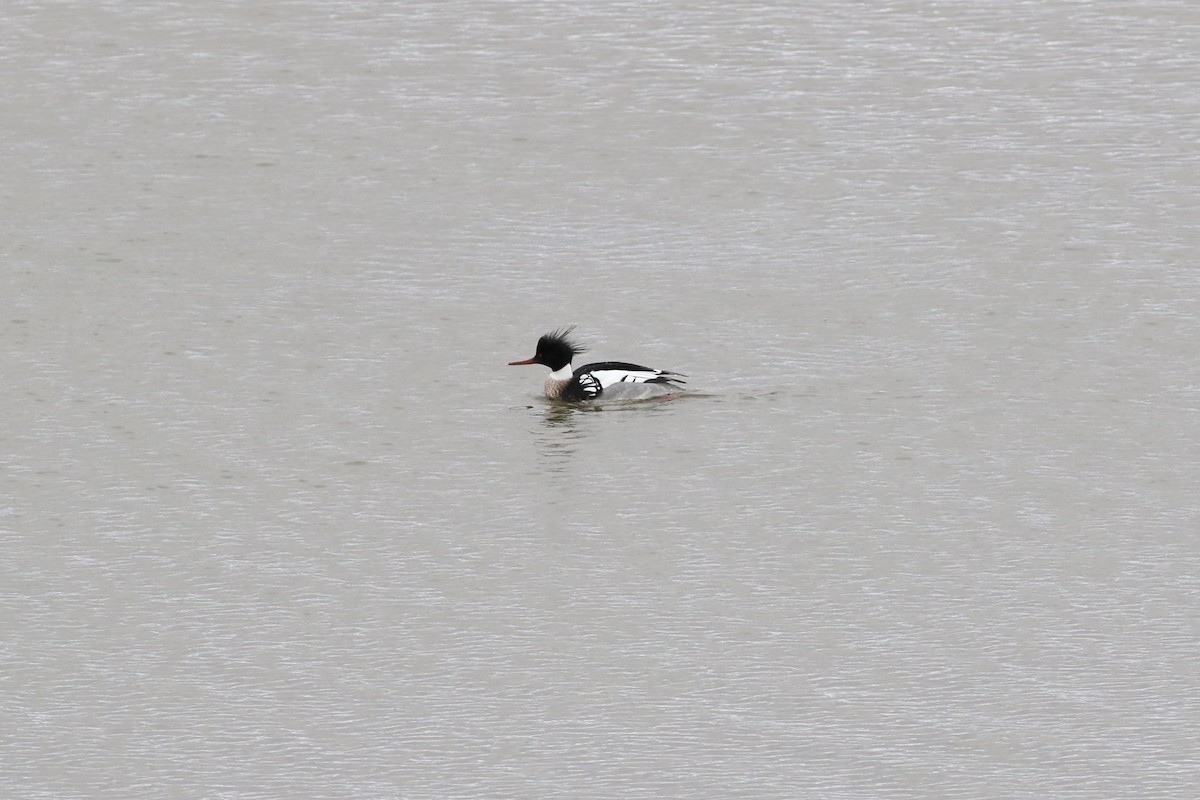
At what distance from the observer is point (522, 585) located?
1288 cm

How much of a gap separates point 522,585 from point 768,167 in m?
10.4

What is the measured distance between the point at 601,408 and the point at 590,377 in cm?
29

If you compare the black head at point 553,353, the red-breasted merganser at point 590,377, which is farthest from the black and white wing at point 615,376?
the black head at point 553,353

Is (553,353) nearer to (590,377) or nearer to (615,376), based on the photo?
(590,377)

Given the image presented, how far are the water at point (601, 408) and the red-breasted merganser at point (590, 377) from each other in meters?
0.20

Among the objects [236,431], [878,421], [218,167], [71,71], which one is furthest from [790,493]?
[71,71]

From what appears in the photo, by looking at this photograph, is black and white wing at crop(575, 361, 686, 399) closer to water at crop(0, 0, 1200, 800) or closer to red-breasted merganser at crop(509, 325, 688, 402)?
red-breasted merganser at crop(509, 325, 688, 402)

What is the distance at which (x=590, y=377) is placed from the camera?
17953 mm

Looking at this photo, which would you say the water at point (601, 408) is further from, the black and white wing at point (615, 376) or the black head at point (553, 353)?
the black head at point (553, 353)

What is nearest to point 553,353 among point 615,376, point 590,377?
point 590,377

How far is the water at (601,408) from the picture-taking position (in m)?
10.9

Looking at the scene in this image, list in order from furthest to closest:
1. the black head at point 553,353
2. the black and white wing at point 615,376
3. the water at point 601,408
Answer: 1. the black head at point 553,353
2. the black and white wing at point 615,376
3. the water at point 601,408

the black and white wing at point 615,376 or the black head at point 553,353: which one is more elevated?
the black head at point 553,353

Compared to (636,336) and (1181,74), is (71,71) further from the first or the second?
(1181,74)
